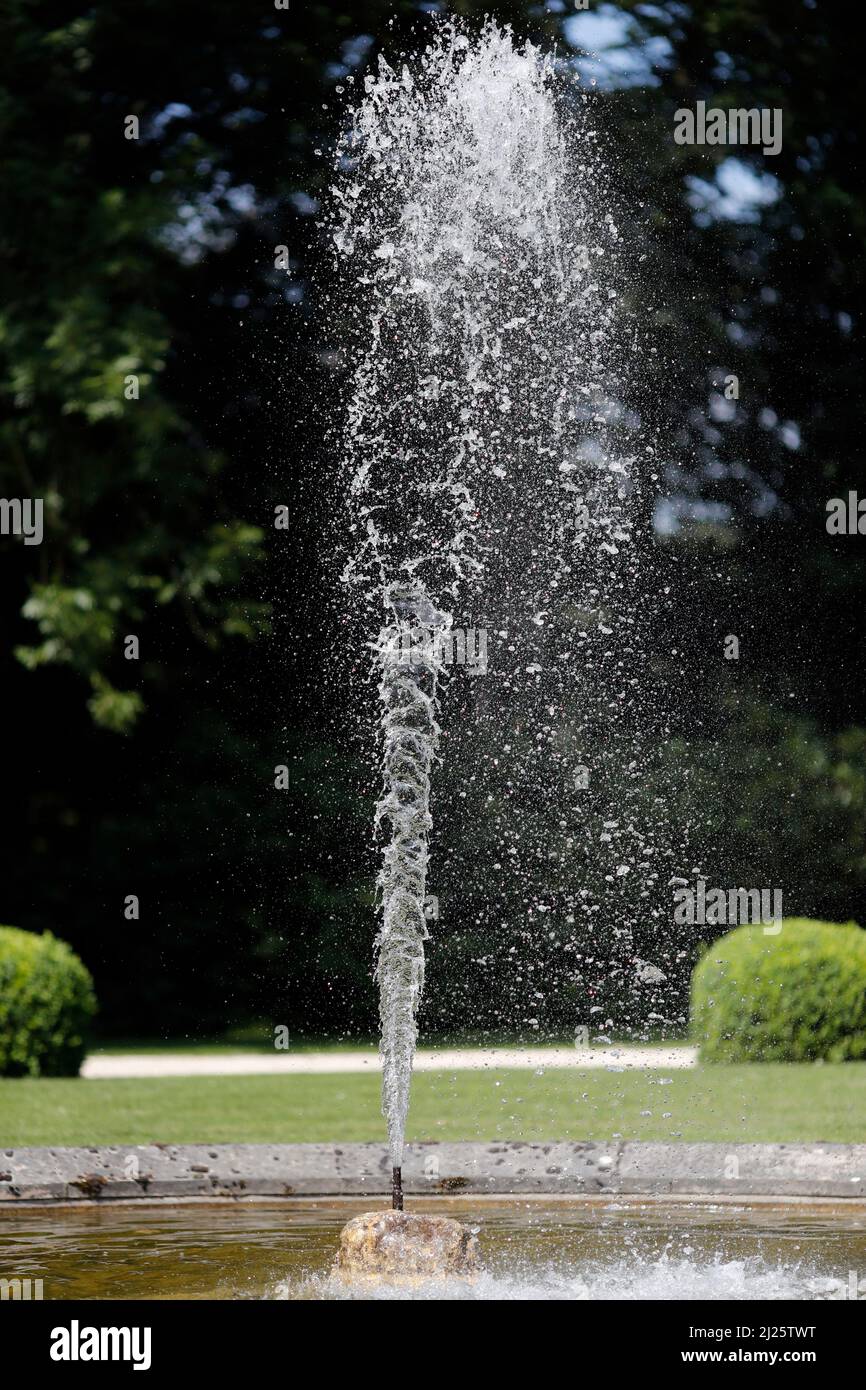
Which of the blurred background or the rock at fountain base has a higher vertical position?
the blurred background

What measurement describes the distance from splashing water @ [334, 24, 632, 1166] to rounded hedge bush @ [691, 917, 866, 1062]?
2238 millimetres

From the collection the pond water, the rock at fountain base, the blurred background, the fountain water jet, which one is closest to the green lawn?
the pond water

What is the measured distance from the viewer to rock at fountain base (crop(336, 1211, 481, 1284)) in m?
4.71

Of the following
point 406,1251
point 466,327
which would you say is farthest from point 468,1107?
point 466,327

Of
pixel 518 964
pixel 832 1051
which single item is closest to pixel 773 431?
pixel 518 964

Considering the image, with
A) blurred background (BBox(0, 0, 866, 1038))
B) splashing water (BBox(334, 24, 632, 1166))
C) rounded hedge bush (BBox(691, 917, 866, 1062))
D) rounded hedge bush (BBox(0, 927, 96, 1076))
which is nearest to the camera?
rounded hedge bush (BBox(0, 927, 96, 1076))

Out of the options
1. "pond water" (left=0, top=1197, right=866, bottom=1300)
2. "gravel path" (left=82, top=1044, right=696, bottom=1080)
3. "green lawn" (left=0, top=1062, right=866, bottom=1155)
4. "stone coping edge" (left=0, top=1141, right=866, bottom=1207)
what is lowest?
"gravel path" (left=82, top=1044, right=696, bottom=1080)

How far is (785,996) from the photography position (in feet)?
38.5

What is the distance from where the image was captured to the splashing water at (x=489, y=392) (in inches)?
448

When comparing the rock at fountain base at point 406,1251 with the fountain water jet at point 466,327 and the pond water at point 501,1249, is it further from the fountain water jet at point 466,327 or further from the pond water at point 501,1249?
the fountain water jet at point 466,327

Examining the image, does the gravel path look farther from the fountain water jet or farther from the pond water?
the pond water

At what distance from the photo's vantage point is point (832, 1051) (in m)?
12.0

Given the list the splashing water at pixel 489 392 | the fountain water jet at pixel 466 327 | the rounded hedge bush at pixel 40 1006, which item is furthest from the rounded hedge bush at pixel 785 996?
the rounded hedge bush at pixel 40 1006

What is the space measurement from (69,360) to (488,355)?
11.1 feet
